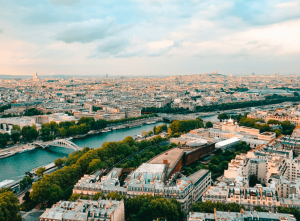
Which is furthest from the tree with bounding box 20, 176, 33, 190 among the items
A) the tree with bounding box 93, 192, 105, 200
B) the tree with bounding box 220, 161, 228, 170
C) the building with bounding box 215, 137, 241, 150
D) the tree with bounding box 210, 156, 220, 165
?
the building with bounding box 215, 137, 241, 150

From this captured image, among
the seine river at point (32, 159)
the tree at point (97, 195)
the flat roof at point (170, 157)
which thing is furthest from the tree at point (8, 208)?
the flat roof at point (170, 157)

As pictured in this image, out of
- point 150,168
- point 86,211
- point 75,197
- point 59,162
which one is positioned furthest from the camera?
point 59,162

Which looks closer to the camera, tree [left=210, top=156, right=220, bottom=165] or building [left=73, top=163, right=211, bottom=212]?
building [left=73, top=163, right=211, bottom=212]

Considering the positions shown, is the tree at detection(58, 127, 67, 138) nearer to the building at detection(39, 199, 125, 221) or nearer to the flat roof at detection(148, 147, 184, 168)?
the flat roof at detection(148, 147, 184, 168)

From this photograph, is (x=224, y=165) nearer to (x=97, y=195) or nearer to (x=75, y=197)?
(x=97, y=195)

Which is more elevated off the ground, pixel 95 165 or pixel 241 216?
pixel 241 216

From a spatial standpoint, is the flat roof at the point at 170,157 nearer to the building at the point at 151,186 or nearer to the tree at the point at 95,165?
the building at the point at 151,186

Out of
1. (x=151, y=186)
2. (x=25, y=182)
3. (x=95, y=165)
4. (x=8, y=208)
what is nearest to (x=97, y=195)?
(x=151, y=186)
